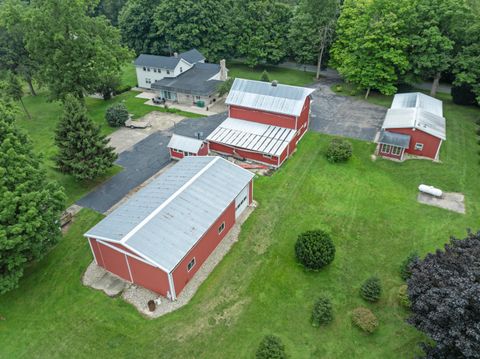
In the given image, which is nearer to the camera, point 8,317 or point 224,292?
point 8,317

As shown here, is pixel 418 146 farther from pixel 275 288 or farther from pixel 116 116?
pixel 116 116

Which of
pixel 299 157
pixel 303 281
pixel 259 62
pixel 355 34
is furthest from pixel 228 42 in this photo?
pixel 303 281

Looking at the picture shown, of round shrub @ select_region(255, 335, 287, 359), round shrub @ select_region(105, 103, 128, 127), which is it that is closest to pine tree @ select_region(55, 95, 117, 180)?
round shrub @ select_region(105, 103, 128, 127)

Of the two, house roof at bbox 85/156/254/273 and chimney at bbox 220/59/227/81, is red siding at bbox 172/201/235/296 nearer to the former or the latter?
house roof at bbox 85/156/254/273

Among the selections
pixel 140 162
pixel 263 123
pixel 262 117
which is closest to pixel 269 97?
pixel 262 117

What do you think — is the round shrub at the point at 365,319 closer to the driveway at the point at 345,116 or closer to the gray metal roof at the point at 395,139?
the gray metal roof at the point at 395,139

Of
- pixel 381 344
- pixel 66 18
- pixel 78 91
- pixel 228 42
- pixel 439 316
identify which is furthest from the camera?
pixel 228 42

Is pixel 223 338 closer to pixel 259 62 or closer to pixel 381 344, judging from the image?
pixel 381 344
